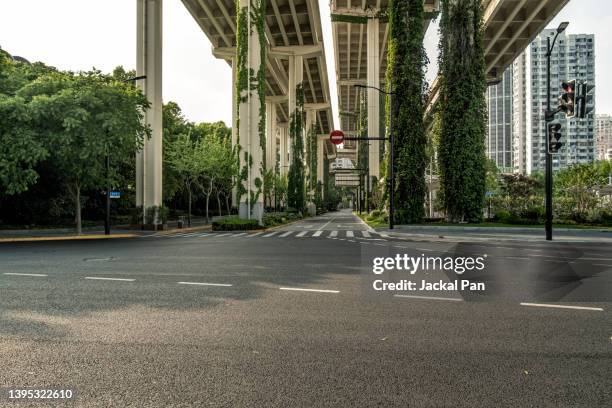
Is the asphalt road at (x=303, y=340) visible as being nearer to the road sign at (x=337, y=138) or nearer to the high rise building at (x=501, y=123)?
the road sign at (x=337, y=138)

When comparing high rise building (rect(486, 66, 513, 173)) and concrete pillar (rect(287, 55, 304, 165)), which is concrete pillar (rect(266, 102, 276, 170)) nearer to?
concrete pillar (rect(287, 55, 304, 165))

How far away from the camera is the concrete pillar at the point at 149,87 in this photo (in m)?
29.7

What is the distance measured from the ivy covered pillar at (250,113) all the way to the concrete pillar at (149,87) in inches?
231

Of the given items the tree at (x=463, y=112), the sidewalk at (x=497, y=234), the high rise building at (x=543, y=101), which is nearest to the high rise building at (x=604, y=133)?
the high rise building at (x=543, y=101)

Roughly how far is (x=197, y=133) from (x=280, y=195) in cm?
1653

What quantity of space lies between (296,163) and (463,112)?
28419mm

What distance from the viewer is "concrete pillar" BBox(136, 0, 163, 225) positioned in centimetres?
2966

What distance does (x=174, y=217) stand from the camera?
148 feet

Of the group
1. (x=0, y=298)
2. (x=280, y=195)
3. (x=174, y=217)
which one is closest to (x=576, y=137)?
(x=280, y=195)

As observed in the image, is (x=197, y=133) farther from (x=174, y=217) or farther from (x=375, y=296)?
(x=375, y=296)

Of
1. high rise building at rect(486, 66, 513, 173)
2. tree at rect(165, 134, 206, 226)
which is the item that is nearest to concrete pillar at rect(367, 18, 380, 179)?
tree at rect(165, 134, 206, 226)

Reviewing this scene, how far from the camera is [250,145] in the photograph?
30844 millimetres

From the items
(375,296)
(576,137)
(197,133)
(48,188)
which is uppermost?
(576,137)

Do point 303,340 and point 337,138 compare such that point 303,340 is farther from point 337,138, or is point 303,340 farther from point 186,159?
point 186,159
